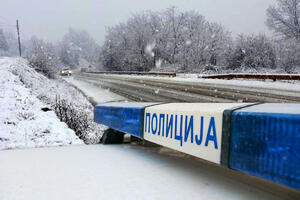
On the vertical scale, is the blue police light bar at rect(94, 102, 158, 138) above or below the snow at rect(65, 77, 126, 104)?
above

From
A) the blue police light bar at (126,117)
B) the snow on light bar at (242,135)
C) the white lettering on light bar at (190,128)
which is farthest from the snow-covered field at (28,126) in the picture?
the snow on light bar at (242,135)

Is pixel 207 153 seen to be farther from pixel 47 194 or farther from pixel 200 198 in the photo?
pixel 47 194

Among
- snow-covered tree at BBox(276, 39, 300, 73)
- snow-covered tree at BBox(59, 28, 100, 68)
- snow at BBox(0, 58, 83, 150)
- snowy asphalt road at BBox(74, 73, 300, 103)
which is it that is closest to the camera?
snow at BBox(0, 58, 83, 150)

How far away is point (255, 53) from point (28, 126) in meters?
33.5

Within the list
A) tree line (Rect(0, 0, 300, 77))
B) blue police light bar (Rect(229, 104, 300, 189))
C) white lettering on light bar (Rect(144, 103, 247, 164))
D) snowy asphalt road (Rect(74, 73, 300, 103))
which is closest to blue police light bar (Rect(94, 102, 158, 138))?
white lettering on light bar (Rect(144, 103, 247, 164))

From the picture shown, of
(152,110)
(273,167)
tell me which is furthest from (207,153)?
(152,110)

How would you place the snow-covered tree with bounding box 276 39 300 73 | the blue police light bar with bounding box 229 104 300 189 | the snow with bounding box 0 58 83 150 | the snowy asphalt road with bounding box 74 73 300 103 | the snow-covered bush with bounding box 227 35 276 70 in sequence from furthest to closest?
1. the snow-covered bush with bounding box 227 35 276 70
2. the snow-covered tree with bounding box 276 39 300 73
3. the snowy asphalt road with bounding box 74 73 300 103
4. the snow with bounding box 0 58 83 150
5. the blue police light bar with bounding box 229 104 300 189

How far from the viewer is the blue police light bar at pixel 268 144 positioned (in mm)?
1830

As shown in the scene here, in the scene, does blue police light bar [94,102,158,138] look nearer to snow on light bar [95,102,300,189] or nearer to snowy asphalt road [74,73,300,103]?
snow on light bar [95,102,300,189]

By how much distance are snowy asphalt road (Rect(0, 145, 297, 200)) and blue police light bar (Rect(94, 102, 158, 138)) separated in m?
0.37

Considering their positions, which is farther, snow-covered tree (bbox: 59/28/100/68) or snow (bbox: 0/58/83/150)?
snow-covered tree (bbox: 59/28/100/68)

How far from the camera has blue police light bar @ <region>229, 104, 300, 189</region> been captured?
1.83 metres

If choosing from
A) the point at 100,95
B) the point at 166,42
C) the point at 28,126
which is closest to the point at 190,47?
the point at 166,42

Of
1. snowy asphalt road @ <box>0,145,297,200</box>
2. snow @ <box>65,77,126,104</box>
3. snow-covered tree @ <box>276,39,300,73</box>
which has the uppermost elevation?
snow-covered tree @ <box>276,39,300,73</box>
